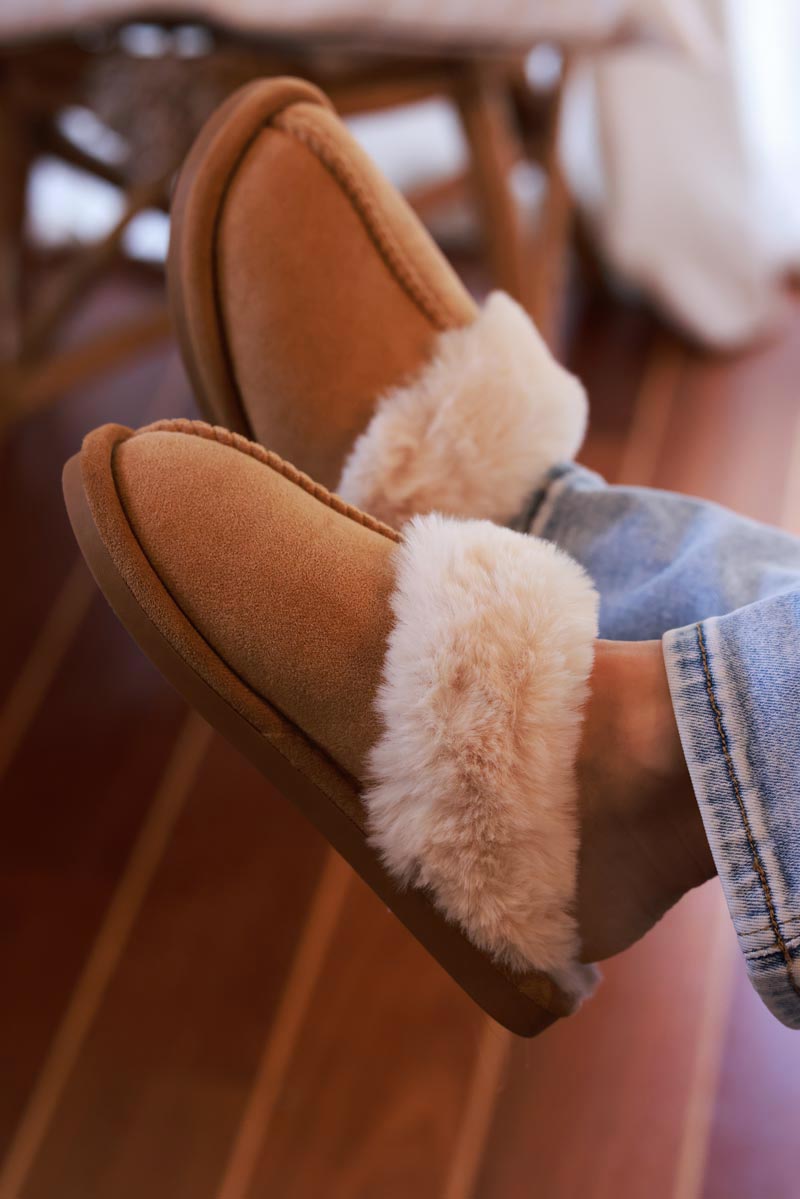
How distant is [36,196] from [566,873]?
4.69 feet

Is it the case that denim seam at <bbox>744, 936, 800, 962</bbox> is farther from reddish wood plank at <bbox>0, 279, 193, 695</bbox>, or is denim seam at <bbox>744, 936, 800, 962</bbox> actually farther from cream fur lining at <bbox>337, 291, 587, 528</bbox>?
reddish wood plank at <bbox>0, 279, 193, 695</bbox>

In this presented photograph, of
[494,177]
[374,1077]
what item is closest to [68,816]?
[374,1077]

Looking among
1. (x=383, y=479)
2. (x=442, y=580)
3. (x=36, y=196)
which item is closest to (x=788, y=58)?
(x=36, y=196)

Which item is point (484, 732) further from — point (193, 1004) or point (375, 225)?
point (193, 1004)

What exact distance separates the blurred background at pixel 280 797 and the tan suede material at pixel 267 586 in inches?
11.0

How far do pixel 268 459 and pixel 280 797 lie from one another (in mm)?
462

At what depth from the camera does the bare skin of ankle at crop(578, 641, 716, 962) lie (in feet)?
1.56

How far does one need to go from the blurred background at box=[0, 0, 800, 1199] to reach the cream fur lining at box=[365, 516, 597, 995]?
216 millimetres

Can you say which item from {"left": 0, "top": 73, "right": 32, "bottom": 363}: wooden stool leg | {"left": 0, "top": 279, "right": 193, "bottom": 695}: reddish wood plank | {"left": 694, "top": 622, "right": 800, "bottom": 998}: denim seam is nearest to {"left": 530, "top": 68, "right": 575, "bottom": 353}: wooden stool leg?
{"left": 0, "top": 279, "right": 193, "bottom": 695}: reddish wood plank

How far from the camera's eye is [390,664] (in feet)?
1.53

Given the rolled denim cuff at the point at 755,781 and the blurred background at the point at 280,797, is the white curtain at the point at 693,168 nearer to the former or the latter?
the blurred background at the point at 280,797

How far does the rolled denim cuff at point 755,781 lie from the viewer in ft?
1.42

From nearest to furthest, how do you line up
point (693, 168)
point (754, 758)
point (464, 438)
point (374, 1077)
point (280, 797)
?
point (754, 758), point (464, 438), point (374, 1077), point (280, 797), point (693, 168)

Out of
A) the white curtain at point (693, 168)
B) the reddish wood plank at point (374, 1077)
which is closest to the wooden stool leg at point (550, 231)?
the white curtain at point (693, 168)
